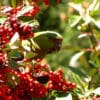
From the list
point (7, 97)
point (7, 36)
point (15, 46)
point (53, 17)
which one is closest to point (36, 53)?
point (15, 46)

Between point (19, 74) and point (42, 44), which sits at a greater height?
point (42, 44)

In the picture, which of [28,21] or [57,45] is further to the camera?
[57,45]

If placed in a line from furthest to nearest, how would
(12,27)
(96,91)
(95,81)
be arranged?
(95,81) → (96,91) → (12,27)

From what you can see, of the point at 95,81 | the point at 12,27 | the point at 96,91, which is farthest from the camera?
the point at 95,81

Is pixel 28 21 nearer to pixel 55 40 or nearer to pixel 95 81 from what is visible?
pixel 55 40

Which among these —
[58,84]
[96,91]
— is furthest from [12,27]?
[96,91]

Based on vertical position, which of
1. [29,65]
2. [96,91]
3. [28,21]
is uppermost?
[28,21]

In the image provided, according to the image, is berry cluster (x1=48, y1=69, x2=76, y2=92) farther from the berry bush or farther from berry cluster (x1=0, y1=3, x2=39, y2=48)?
berry cluster (x1=0, y1=3, x2=39, y2=48)

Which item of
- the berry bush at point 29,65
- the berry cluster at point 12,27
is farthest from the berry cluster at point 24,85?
the berry cluster at point 12,27

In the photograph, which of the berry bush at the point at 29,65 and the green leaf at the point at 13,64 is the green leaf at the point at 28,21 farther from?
the green leaf at the point at 13,64
